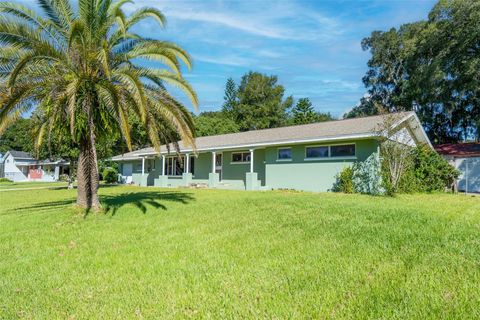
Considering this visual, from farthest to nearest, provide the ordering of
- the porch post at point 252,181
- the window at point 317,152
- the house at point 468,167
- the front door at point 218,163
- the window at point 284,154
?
the front door at point 218,163 < the house at point 468,167 < the porch post at point 252,181 < the window at point 284,154 < the window at point 317,152

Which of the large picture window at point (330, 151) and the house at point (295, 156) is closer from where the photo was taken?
the house at point (295, 156)

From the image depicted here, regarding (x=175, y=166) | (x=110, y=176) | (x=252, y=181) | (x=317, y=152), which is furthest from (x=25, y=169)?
(x=317, y=152)

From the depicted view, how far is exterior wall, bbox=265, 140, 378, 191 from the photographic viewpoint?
1647 centimetres

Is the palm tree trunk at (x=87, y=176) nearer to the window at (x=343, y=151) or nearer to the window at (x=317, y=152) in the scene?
the window at (x=317, y=152)

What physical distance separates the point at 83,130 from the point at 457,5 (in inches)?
872

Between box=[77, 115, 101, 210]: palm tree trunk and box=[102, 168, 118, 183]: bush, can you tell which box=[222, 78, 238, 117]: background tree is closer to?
box=[102, 168, 118, 183]: bush

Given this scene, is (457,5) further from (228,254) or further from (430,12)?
(228,254)

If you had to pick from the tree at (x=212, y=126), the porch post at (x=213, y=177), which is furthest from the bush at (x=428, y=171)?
the tree at (x=212, y=126)

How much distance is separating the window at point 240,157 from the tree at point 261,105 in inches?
1224

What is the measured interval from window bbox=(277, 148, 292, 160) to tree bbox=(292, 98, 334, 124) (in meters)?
32.9

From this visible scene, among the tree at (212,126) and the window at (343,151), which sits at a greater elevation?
the tree at (212,126)

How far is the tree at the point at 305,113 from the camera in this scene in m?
52.5

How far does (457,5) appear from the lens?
20.6 meters

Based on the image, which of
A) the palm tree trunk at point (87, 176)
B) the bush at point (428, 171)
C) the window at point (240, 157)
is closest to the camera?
the palm tree trunk at point (87, 176)
